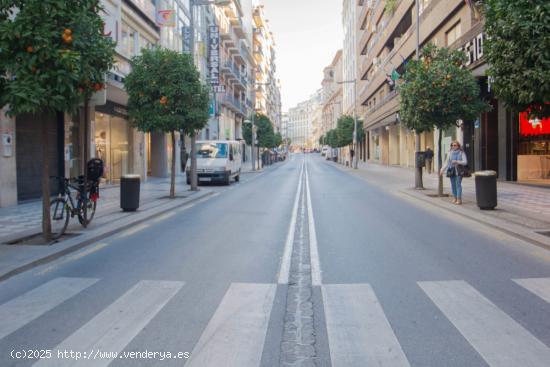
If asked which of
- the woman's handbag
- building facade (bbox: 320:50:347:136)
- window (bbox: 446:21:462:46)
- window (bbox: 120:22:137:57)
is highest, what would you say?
building facade (bbox: 320:50:347:136)

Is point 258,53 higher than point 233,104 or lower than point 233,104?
higher

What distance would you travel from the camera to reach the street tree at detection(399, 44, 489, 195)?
51.0 ft

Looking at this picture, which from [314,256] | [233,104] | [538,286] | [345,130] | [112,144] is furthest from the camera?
[345,130]

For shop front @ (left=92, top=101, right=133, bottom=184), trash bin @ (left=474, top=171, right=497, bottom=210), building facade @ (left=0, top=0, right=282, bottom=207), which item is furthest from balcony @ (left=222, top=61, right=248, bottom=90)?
trash bin @ (left=474, top=171, right=497, bottom=210)

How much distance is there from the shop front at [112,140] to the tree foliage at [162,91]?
5419 mm

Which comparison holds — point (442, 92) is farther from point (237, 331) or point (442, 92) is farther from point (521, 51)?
point (237, 331)

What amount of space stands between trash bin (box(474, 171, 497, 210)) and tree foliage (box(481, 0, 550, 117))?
3670 mm

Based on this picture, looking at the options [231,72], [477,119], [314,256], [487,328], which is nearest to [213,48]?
[231,72]

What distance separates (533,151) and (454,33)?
808 centimetres

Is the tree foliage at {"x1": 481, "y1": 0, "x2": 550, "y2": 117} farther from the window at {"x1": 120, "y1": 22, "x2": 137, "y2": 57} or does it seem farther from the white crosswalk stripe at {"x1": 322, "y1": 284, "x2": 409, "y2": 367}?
the window at {"x1": 120, "y1": 22, "x2": 137, "y2": 57}

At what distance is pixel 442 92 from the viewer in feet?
51.1

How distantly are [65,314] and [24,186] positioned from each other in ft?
41.5

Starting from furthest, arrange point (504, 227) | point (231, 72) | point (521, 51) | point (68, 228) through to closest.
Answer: point (231, 72), point (68, 228), point (504, 227), point (521, 51)

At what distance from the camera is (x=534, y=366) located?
3463 millimetres
